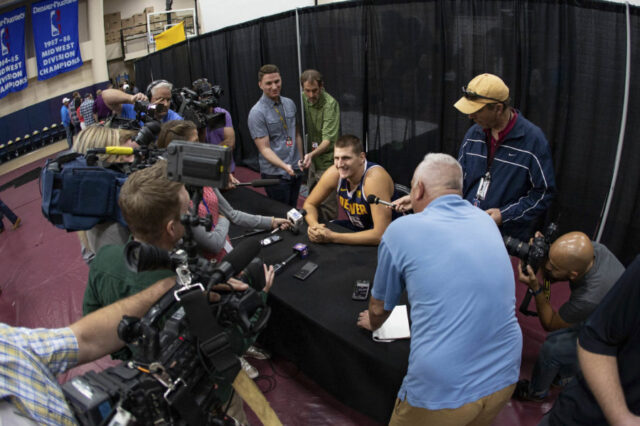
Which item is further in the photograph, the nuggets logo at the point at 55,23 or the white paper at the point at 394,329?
the nuggets logo at the point at 55,23

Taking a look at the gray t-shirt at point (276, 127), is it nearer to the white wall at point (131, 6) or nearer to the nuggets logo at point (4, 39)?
the nuggets logo at point (4, 39)

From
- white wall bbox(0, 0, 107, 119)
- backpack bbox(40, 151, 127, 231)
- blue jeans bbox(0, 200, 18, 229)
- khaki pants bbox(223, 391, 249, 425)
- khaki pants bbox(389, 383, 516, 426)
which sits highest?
white wall bbox(0, 0, 107, 119)

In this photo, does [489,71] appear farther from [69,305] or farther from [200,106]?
[69,305]

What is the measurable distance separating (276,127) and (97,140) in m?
1.81

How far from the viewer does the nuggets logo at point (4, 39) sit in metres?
10.3

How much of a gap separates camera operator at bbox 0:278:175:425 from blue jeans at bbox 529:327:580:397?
191 centimetres

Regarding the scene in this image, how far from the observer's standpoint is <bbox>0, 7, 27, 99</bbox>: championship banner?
1035cm

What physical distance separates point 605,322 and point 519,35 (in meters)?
2.77

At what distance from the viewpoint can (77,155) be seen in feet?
6.24

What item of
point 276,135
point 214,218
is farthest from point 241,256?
point 276,135

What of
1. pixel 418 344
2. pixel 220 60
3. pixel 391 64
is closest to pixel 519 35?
pixel 391 64

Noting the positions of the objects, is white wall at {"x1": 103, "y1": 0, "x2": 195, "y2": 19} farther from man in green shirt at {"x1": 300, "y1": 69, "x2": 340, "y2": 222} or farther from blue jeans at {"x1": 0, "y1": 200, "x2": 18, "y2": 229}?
man in green shirt at {"x1": 300, "y1": 69, "x2": 340, "y2": 222}

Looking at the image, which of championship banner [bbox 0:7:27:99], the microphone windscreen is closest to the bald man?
the microphone windscreen

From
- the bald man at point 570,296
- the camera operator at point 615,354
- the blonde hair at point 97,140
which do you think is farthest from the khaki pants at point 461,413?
the blonde hair at point 97,140
